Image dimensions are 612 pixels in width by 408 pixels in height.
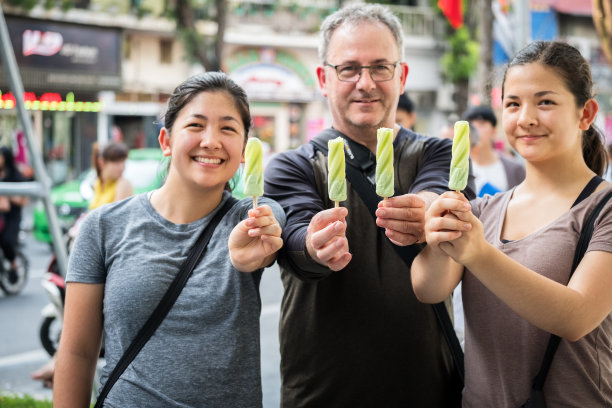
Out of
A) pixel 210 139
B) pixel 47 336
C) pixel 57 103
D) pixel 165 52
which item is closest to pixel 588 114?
pixel 210 139

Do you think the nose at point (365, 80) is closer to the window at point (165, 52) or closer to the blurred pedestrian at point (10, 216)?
the blurred pedestrian at point (10, 216)

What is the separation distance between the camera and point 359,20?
103 inches

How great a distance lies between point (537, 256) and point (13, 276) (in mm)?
8852

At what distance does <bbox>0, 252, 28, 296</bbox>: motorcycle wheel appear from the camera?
9.35 metres

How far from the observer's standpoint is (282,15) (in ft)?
80.2

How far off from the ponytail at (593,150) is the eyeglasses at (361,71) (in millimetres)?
758

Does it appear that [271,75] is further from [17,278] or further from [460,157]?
[460,157]

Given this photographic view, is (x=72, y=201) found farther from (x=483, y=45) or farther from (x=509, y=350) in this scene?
(x=509, y=350)

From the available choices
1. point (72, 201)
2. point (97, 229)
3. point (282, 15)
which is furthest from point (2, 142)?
point (97, 229)

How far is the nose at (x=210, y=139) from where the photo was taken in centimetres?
228

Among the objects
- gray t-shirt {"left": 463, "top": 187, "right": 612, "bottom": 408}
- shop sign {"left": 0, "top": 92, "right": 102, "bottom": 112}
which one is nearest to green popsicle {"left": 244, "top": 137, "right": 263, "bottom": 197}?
gray t-shirt {"left": 463, "top": 187, "right": 612, "bottom": 408}

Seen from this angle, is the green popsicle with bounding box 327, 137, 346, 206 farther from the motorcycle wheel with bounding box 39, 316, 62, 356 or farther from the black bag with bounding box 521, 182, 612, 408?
Result: the motorcycle wheel with bounding box 39, 316, 62, 356

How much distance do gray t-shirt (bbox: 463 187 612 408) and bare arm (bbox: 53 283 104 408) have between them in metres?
1.30

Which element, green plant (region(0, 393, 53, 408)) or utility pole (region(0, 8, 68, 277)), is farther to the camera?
green plant (region(0, 393, 53, 408))
